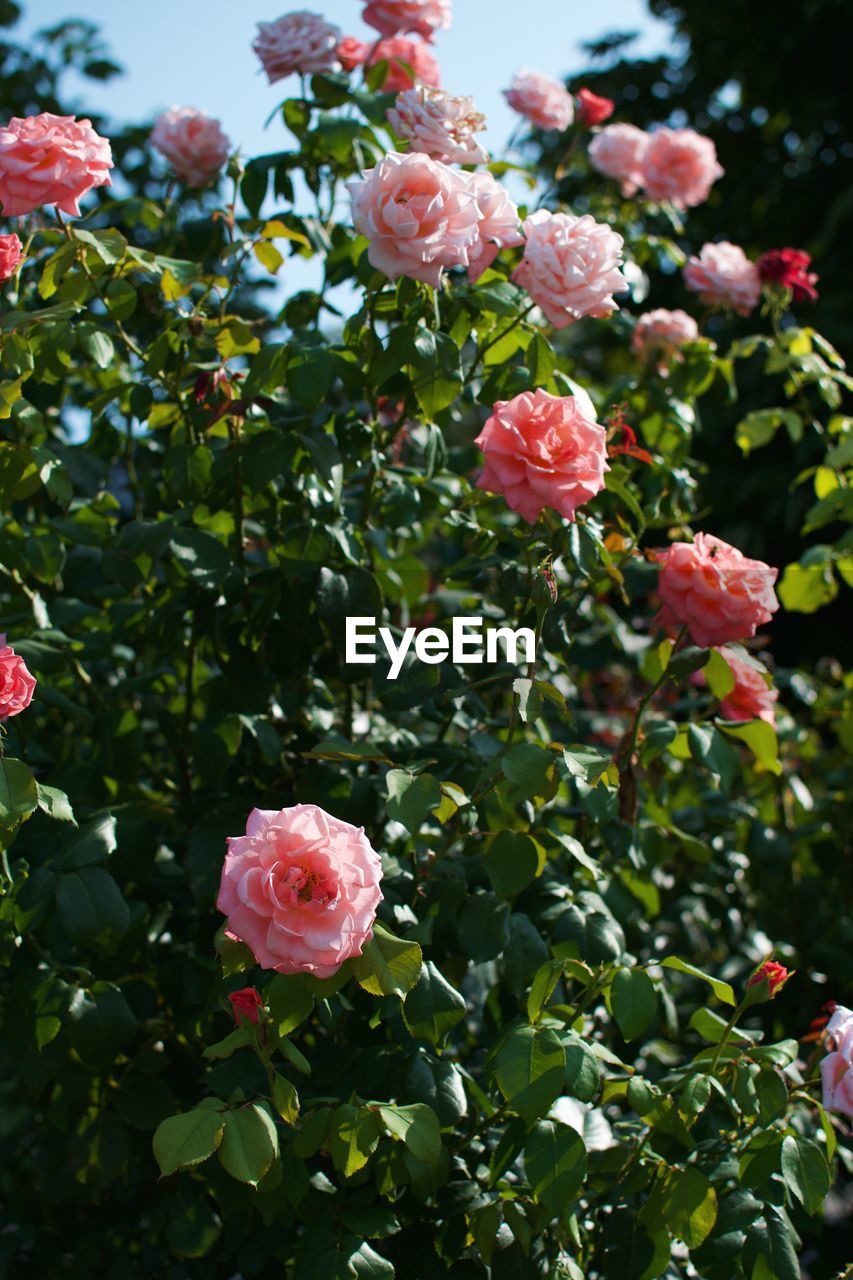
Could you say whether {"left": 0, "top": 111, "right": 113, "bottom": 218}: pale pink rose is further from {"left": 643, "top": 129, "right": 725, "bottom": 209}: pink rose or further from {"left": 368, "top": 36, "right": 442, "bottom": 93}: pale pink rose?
{"left": 643, "top": 129, "right": 725, "bottom": 209}: pink rose

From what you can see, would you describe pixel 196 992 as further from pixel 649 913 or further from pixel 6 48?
pixel 6 48

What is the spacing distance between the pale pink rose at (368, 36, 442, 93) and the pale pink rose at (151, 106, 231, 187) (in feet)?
0.94

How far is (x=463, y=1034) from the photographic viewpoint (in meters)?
2.00

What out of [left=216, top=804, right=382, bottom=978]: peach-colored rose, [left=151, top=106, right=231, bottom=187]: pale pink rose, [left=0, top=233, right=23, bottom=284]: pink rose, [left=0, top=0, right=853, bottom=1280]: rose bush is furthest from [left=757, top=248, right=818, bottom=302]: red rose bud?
[left=216, top=804, right=382, bottom=978]: peach-colored rose

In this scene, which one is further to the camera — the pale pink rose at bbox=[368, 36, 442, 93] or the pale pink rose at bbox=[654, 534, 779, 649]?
the pale pink rose at bbox=[368, 36, 442, 93]

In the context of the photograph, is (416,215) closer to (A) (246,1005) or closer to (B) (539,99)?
(A) (246,1005)

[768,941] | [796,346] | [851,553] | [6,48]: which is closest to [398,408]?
[796,346]

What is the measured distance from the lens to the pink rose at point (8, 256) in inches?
57.8

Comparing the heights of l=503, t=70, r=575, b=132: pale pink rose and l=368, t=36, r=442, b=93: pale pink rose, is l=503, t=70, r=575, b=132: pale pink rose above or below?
below

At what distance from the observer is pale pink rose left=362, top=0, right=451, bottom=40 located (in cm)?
206

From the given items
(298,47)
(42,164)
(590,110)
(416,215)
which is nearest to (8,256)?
(42,164)

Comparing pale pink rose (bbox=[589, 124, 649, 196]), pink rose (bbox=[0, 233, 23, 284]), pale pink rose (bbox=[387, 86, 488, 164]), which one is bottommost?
pale pink rose (bbox=[589, 124, 649, 196])

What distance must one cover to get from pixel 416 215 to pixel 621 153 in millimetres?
1282

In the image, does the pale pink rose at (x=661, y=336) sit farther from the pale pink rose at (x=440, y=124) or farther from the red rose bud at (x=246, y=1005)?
the red rose bud at (x=246, y=1005)
